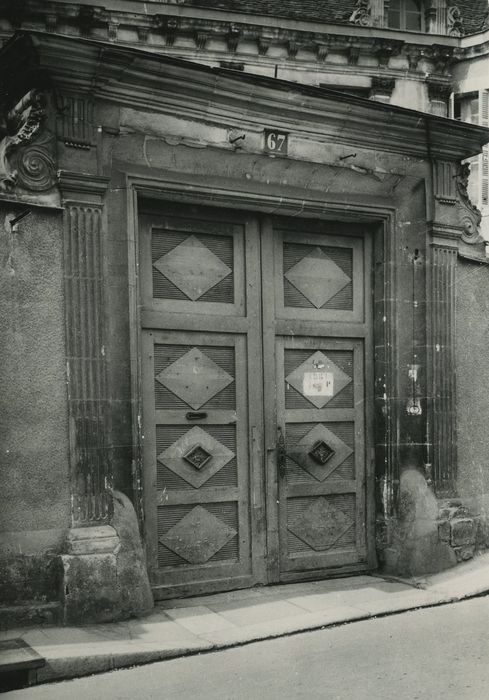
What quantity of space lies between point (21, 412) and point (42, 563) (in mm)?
1014

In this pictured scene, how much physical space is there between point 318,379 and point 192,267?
1.47m

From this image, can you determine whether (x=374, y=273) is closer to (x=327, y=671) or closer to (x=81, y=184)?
(x=81, y=184)

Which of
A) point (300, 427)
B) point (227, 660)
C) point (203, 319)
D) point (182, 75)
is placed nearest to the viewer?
point (227, 660)

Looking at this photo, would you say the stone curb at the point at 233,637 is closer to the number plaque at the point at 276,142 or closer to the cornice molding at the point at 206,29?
the number plaque at the point at 276,142

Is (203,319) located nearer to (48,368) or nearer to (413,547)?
(48,368)

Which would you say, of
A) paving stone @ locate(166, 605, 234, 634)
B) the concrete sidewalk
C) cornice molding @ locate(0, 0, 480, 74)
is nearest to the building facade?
the concrete sidewalk

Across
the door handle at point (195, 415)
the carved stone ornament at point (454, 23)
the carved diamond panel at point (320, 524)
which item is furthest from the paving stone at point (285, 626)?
the carved stone ornament at point (454, 23)

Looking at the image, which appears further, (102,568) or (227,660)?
(102,568)

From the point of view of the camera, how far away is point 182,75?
5.98 m

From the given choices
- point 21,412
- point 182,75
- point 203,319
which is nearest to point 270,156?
point 182,75

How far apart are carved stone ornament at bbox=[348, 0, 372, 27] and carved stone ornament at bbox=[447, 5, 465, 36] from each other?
2.12 metres

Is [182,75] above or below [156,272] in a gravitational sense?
above

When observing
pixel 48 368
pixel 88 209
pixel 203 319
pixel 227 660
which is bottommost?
pixel 227 660

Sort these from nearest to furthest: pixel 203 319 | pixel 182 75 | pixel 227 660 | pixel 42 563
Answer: pixel 227 660
pixel 42 563
pixel 182 75
pixel 203 319
